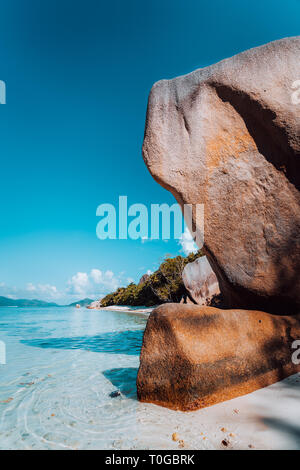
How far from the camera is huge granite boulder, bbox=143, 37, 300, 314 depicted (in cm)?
327

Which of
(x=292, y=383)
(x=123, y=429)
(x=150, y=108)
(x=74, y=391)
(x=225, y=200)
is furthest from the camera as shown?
(x=150, y=108)

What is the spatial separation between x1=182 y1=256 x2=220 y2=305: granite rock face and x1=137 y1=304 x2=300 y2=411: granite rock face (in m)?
9.40

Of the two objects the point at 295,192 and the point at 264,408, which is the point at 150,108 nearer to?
the point at 295,192

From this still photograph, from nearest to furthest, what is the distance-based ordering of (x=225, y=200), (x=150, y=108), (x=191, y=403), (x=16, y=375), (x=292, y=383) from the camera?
(x=191, y=403)
(x=292, y=383)
(x=225, y=200)
(x=150, y=108)
(x=16, y=375)

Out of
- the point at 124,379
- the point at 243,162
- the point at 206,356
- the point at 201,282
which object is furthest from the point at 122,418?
the point at 201,282

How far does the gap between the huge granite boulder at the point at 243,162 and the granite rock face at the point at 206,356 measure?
2.47 ft

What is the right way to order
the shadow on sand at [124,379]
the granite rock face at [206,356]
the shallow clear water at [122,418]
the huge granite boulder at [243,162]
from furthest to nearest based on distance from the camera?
1. the huge granite boulder at [243,162]
2. the shadow on sand at [124,379]
3. the granite rock face at [206,356]
4. the shallow clear water at [122,418]

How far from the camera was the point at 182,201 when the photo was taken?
3.53 metres

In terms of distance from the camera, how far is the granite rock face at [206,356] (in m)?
2.38

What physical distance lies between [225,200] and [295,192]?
0.85 metres

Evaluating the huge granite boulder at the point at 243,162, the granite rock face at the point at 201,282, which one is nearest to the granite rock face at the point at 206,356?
the huge granite boulder at the point at 243,162
